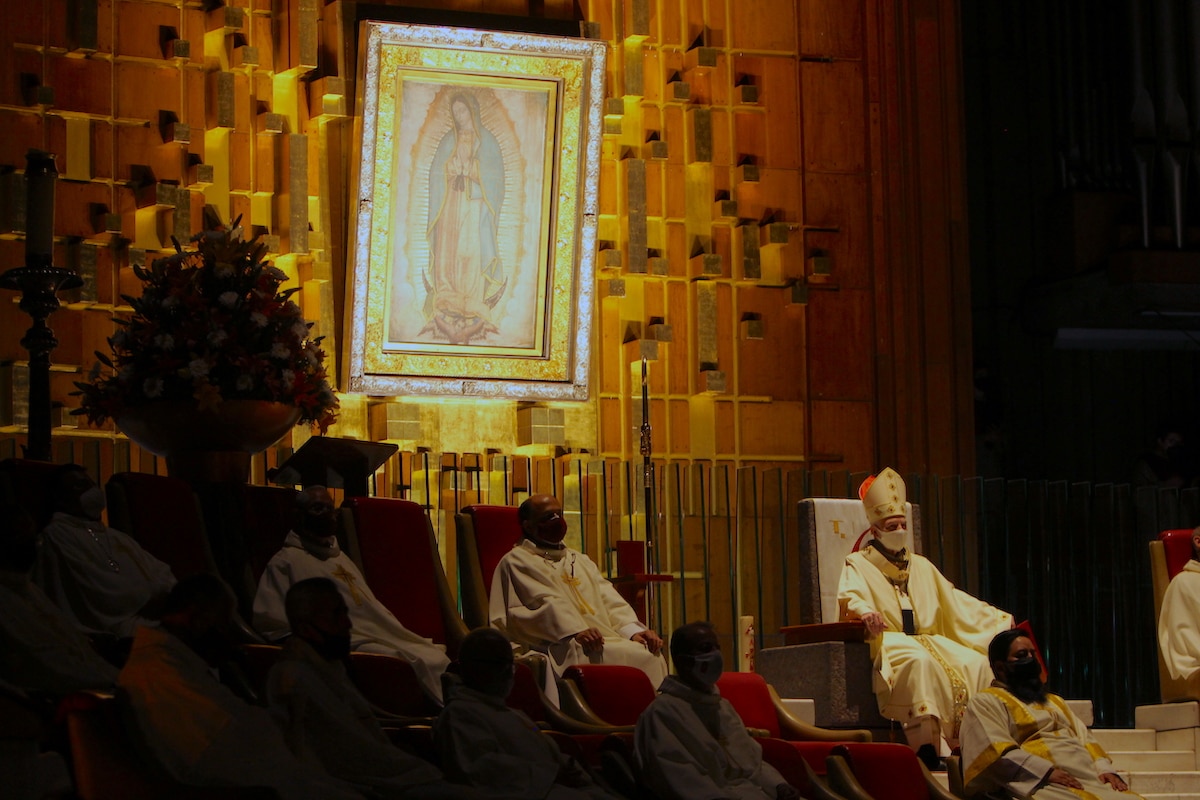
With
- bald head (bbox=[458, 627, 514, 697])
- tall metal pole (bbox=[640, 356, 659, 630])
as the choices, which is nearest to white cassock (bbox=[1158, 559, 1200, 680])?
tall metal pole (bbox=[640, 356, 659, 630])

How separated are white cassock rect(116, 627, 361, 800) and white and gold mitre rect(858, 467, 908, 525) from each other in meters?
3.88

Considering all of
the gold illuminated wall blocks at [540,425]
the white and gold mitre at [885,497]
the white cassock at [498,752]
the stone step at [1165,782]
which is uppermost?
the gold illuminated wall blocks at [540,425]

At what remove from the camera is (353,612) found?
7027mm

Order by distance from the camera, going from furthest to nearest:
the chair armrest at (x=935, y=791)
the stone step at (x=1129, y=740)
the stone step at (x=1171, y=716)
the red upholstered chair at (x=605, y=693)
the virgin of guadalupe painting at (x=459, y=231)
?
the virgin of guadalupe painting at (x=459, y=231) < the stone step at (x=1129, y=740) < the stone step at (x=1171, y=716) < the chair armrest at (x=935, y=791) < the red upholstered chair at (x=605, y=693)

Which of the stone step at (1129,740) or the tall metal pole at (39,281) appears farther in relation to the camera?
the stone step at (1129,740)

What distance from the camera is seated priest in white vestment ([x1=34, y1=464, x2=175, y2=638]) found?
20.6ft

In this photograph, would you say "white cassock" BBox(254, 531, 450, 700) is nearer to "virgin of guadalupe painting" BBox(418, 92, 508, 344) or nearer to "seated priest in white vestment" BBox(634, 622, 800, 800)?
"seated priest in white vestment" BBox(634, 622, 800, 800)

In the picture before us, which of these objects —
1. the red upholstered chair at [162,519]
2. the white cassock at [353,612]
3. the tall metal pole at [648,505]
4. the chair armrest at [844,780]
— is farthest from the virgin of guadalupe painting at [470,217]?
the chair armrest at [844,780]

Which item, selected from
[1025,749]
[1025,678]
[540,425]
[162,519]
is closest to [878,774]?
[1025,749]

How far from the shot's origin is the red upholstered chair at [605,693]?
6504mm

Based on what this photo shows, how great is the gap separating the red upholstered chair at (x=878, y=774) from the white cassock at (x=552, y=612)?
1097 mm

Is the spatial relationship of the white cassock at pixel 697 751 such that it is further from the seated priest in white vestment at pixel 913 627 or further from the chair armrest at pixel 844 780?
the seated priest in white vestment at pixel 913 627

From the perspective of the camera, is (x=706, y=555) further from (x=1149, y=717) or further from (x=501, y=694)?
(x=501, y=694)

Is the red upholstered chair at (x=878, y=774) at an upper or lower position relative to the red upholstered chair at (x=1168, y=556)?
lower
